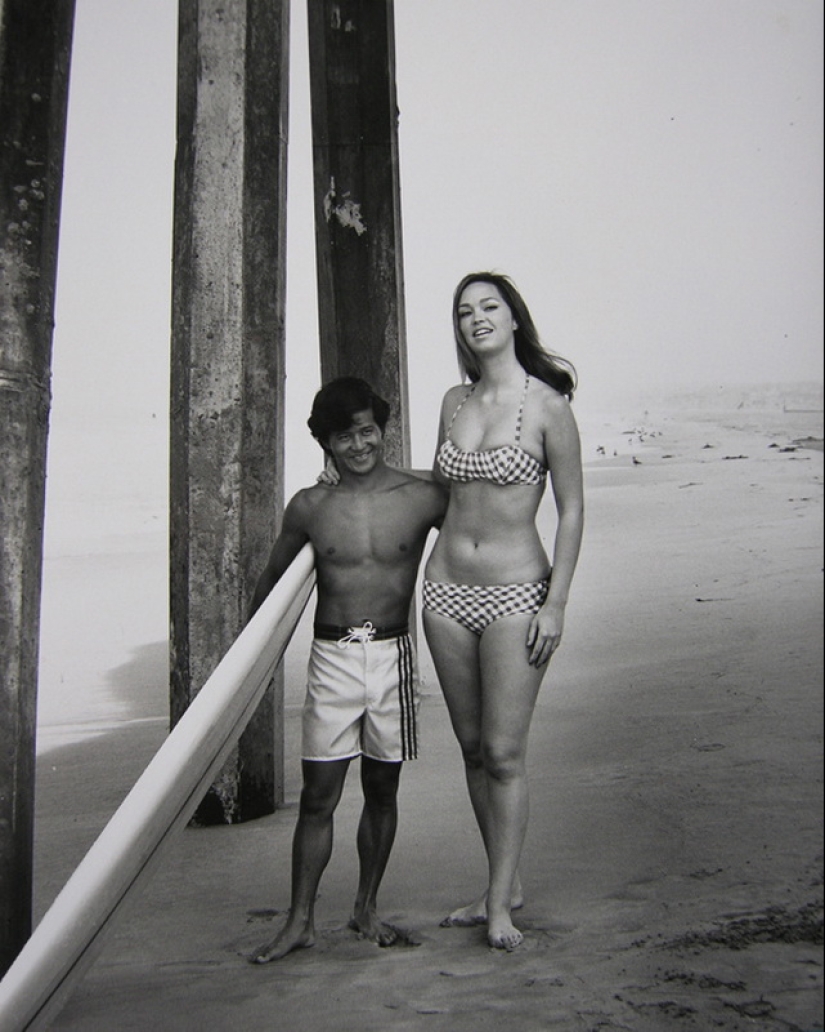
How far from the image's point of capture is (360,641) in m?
2.14

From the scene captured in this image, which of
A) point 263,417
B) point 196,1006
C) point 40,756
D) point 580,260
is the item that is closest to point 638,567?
point 580,260

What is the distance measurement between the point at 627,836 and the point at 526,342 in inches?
35.1

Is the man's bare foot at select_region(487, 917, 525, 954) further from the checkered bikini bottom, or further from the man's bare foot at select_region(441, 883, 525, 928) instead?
the checkered bikini bottom

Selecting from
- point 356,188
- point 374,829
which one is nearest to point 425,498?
point 374,829

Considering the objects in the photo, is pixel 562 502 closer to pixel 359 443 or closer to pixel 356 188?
pixel 359 443

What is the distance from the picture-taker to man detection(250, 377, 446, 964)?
213 centimetres

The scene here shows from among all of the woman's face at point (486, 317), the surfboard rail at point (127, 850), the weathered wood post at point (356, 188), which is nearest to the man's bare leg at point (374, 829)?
the surfboard rail at point (127, 850)

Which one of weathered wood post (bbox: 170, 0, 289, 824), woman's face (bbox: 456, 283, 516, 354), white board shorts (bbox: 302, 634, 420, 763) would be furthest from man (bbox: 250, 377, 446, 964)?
weathered wood post (bbox: 170, 0, 289, 824)

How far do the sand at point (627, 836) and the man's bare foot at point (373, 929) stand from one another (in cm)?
2

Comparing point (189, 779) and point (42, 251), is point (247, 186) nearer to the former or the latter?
point (42, 251)

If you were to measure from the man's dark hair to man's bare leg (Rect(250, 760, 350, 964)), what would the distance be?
603 mm

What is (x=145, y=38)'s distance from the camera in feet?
26.6

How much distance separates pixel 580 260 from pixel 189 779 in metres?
1.57

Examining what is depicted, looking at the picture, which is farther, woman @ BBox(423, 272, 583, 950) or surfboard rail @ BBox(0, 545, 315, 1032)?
woman @ BBox(423, 272, 583, 950)
